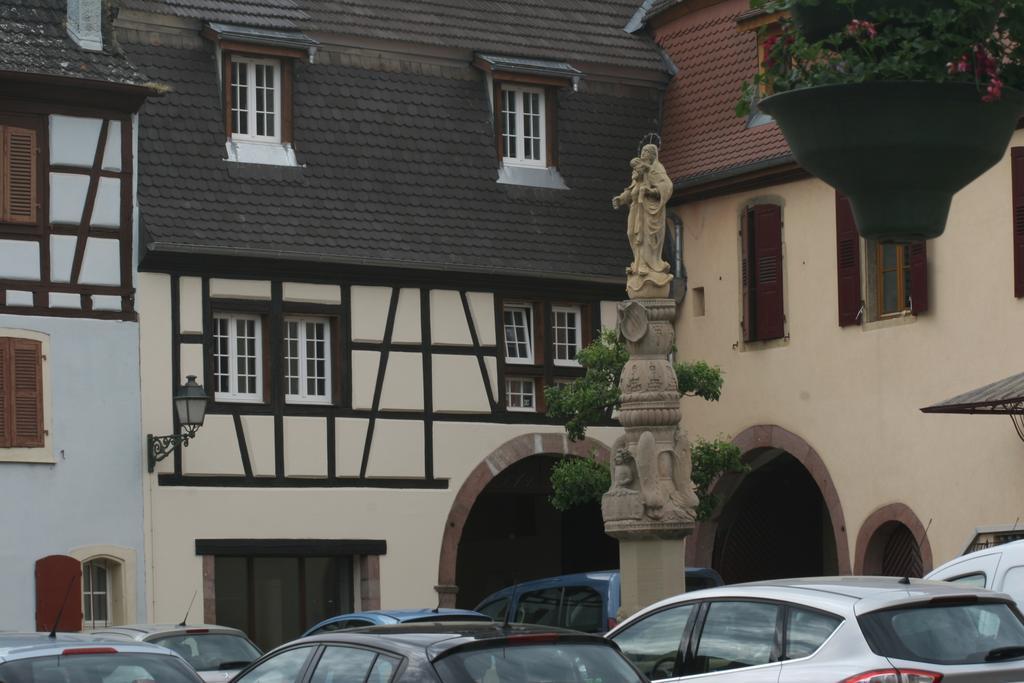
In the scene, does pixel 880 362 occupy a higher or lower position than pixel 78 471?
higher

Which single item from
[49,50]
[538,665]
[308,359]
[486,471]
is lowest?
[538,665]

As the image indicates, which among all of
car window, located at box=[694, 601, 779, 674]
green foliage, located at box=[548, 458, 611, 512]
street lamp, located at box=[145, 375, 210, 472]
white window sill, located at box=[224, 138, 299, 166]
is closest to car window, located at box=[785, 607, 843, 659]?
car window, located at box=[694, 601, 779, 674]

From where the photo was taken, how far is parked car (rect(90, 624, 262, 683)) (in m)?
15.0

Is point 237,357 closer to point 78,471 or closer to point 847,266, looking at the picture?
point 78,471

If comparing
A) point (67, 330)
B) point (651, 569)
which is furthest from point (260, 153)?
point (651, 569)

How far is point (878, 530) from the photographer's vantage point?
947 inches

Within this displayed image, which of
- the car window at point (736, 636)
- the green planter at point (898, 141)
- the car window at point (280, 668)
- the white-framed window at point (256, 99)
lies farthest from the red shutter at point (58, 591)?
the green planter at point (898, 141)

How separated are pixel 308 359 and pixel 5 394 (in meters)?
3.98

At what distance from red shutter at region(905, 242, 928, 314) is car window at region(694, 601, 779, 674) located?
45.5 feet

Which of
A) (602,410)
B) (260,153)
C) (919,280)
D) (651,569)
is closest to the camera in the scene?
(651,569)

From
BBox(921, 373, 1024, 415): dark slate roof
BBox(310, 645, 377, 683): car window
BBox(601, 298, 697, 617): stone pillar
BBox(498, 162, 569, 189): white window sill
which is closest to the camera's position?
BBox(310, 645, 377, 683): car window

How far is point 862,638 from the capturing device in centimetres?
938

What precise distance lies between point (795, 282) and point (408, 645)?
17285mm

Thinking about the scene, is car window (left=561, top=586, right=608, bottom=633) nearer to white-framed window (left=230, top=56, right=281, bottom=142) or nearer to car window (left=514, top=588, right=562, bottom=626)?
car window (left=514, top=588, right=562, bottom=626)
